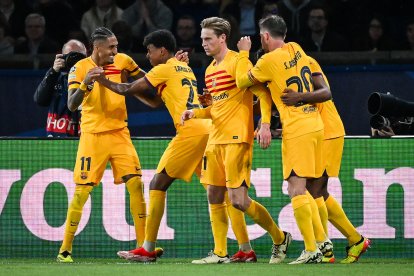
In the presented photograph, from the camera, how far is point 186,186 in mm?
12469

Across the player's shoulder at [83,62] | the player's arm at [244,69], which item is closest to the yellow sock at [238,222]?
Result: the player's arm at [244,69]

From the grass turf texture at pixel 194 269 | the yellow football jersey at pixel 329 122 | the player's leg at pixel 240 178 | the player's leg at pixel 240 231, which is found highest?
the yellow football jersey at pixel 329 122

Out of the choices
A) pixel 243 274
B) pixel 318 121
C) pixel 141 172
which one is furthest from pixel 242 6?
pixel 243 274

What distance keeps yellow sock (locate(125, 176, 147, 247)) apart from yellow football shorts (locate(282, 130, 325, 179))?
5.81 ft

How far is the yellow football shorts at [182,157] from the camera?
11.1 meters

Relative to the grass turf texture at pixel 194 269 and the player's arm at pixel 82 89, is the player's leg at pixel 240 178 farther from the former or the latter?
the player's arm at pixel 82 89

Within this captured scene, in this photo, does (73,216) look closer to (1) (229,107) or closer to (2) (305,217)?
(1) (229,107)

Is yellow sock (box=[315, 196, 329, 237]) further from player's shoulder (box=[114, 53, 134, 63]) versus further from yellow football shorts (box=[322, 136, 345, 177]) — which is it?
player's shoulder (box=[114, 53, 134, 63])

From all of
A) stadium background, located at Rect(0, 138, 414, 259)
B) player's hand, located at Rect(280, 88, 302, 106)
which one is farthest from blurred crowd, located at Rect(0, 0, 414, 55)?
player's hand, located at Rect(280, 88, 302, 106)

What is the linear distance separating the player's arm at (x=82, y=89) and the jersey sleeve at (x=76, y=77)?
53 mm

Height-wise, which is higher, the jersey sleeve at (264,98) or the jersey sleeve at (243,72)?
the jersey sleeve at (243,72)

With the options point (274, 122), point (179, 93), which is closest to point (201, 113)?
point (179, 93)

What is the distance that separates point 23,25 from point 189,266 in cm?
663

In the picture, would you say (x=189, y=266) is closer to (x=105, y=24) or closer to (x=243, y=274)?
(x=243, y=274)
